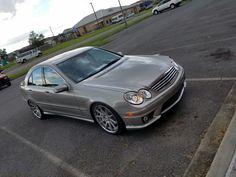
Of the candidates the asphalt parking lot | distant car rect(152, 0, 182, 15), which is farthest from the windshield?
distant car rect(152, 0, 182, 15)

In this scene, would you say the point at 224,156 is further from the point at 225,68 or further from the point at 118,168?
the point at 225,68

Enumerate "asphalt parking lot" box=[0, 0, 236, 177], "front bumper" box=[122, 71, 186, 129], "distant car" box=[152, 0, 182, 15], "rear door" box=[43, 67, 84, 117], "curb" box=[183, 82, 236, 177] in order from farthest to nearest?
"distant car" box=[152, 0, 182, 15], "rear door" box=[43, 67, 84, 117], "front bumper" box=[122, 71, 186, 129], "asphalt parking lot" box=[0, 0, 236, 177], "curb" box=[183, 82, 236, 177]

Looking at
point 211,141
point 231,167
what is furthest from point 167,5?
point 231,167

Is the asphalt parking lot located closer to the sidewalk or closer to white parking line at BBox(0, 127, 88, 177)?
white parking line at BBox(0, 127, 88, 177)

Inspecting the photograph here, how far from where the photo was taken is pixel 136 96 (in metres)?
4.12

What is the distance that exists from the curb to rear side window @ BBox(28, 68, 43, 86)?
13.4ft

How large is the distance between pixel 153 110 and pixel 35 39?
79.3 metres

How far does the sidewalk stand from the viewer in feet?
9.55

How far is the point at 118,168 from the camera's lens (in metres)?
3.72

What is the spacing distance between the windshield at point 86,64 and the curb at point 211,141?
2473 millimetres

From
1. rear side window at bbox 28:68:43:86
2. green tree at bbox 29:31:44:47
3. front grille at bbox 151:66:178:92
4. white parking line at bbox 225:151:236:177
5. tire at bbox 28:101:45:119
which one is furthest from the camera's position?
green tree at bbox 29:31:44:47

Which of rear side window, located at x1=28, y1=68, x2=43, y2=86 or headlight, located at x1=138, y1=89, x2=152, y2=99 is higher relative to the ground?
rear side window, located at x1=28, y1=68, x2=43, y2=86

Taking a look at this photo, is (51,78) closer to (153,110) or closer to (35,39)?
(153,110)

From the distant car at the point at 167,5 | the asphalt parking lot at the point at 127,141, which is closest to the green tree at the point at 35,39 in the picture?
the distant car at the point at 167,5
